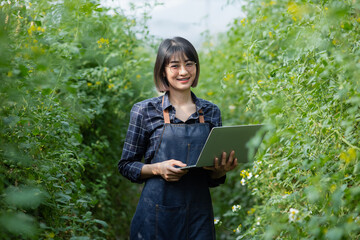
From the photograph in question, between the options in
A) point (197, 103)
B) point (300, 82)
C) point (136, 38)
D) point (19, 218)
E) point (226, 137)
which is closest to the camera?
point (19, 218)

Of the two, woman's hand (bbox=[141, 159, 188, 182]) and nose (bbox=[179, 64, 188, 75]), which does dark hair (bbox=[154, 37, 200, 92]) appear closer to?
nose (bbox=[179, 64, 188, 75])

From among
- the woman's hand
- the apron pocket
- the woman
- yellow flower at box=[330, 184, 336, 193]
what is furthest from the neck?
yellow flower at box=[330, 184, 336, 193]

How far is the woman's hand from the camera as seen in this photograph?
198 cm

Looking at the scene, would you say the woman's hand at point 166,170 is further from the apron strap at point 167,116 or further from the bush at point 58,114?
the bush at point 58,114

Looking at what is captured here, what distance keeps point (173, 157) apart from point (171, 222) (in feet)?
1.00

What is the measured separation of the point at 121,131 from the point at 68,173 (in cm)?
149

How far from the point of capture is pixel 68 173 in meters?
2.49

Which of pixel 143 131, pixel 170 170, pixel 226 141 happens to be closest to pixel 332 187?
pixel 226 141

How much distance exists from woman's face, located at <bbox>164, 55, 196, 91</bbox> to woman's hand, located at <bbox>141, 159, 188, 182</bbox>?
41cm

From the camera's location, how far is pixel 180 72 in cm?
218

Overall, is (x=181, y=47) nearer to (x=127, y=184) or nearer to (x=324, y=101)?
(x=324, y=101)

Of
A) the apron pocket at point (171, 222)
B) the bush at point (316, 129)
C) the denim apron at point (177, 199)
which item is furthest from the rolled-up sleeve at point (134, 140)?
the bush at point (316, 129)

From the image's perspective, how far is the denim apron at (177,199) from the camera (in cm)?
206

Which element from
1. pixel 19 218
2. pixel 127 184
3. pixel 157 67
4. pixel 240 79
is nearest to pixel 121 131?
pixel 127 184
